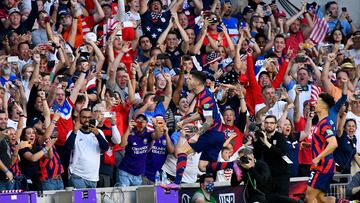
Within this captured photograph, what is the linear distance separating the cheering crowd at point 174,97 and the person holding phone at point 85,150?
2 cm

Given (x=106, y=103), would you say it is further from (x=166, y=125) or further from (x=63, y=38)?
(x=63, y=38)

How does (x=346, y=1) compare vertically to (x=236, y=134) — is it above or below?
above

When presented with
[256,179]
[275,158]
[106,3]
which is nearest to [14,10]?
[106,3]

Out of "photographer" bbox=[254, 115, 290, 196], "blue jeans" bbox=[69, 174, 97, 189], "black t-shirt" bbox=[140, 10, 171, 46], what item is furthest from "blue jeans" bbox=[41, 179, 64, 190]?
"black t-shirt" bbox=[140, 10, 171, 46]

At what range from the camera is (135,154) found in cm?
2156

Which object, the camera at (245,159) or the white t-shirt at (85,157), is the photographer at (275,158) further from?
the white t-shirt at (85,157)

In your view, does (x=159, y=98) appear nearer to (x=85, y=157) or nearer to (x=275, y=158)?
(x=85, y=157)

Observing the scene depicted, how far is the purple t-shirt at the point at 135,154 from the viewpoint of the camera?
21547 millimetres

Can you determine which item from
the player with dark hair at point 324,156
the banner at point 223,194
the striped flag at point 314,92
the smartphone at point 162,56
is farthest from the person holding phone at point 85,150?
the striped flag at point 314,92

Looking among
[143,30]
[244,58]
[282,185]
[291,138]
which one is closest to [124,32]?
[143,30]

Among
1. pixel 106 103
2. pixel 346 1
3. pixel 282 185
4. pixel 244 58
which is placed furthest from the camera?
pixel 346 1

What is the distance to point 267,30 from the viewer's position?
28.0m

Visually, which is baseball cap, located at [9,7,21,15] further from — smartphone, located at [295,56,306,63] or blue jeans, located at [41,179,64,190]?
smartphone, located at [295,56,306,63]

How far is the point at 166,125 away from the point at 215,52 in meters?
3.70
